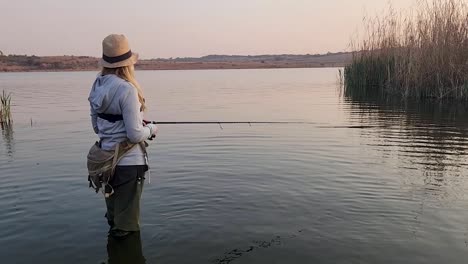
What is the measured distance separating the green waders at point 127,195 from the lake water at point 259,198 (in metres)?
0.29

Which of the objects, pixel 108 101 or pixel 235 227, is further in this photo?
pixel 235 227

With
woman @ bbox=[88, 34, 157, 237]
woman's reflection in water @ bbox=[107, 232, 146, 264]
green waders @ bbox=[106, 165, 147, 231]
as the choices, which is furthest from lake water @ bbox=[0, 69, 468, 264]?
woman @ bbox=[88, 34, 157, 237]

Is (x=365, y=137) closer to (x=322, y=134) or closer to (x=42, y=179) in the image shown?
(x=322, y=134)

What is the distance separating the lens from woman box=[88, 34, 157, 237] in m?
4.20

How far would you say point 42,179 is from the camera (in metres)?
7.75

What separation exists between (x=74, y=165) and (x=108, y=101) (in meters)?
5.11

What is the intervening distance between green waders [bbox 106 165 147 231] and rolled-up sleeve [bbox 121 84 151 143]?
38 centimetres

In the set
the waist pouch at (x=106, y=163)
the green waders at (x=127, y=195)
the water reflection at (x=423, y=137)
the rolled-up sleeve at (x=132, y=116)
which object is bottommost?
the water reflection at (x=423, y=137)

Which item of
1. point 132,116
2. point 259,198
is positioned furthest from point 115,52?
point 259,198

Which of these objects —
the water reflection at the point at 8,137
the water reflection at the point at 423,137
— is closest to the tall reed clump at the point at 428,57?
the water reflection at the point at 423,137

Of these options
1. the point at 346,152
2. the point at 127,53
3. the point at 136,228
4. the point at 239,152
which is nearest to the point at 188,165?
the point at 239,152

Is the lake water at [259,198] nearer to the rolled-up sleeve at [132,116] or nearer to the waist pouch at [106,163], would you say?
the waist pouch at [106,163]

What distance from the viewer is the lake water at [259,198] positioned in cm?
471

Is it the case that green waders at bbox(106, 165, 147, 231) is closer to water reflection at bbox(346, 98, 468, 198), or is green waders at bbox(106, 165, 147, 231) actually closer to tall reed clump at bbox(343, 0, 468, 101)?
water reflection at bbox(346, 98, 468, 198)
